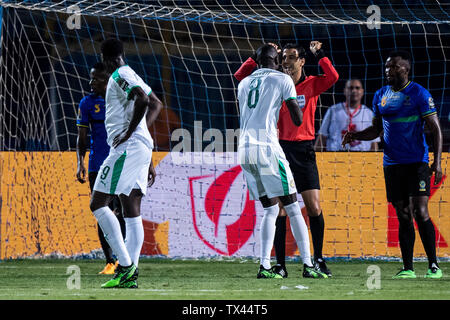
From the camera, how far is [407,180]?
6895 millimetres

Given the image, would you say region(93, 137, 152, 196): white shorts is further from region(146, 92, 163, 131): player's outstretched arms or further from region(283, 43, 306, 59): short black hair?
region(283, 43, 306, 59): short black hair

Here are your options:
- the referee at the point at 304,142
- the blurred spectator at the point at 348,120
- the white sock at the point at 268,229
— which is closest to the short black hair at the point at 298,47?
the referee at the point at 304,142

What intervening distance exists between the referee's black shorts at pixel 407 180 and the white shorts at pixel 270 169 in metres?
1.00

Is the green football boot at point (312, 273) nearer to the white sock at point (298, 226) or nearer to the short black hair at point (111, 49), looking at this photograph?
the white sock at point (298, 226)

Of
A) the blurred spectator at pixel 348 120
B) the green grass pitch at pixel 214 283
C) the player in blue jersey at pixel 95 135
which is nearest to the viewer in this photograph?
the green grass pitch at pixel 214 283

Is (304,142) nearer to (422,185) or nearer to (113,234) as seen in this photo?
(422,185)

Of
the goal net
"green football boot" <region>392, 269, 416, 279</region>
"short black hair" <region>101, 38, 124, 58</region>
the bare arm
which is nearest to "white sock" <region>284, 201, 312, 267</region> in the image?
"green football boot" <region>392, 269, 416, 279</region>

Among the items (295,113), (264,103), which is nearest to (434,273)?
(295,113)

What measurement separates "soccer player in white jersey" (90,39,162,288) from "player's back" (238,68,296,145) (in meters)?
0.89

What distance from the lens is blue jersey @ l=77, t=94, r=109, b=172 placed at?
298 inches

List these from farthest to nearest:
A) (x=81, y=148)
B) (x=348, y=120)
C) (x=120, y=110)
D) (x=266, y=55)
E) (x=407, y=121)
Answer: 1. (x=348, y=120)
2. (x=81, y=148)
3. (x=407, y=121)
4. (x=266, y=55)
5. (x=120, y=110)

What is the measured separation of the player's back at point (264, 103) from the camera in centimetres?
640

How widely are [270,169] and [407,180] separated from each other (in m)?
1.26
